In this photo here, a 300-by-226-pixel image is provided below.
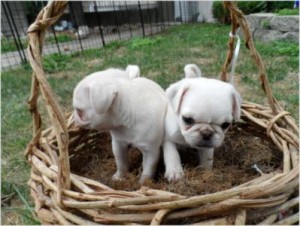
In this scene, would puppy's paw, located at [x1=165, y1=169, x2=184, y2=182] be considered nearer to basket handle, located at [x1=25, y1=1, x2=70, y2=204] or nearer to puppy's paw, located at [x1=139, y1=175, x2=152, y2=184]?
puppy's paw, located at [x1=139, y1=175, x2=152, y2=184]

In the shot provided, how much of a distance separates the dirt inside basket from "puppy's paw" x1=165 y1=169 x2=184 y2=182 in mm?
15

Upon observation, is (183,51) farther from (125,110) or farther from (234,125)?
(125,110)

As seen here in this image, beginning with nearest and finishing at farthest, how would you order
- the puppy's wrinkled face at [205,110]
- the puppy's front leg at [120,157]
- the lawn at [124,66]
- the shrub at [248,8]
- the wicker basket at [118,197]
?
the wicker basket at [118,197]
the puppy's wrinkled face at [205,110]
the puppy's front leg at [120,157]
the lawn at [124,66]
the shrub at [248,8]

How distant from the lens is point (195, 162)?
1.21 meters

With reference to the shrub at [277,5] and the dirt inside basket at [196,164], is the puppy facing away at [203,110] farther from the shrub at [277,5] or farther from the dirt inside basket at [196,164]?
the shrub at [277,5]

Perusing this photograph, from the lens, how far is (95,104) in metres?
1.00

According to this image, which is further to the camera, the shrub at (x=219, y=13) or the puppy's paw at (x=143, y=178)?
the shrub at (x=219, y=13)

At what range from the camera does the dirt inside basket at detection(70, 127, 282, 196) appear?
3.30 ft

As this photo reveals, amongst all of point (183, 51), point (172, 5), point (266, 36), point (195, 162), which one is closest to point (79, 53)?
point (183, 51)

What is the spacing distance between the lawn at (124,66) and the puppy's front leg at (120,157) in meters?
0.31

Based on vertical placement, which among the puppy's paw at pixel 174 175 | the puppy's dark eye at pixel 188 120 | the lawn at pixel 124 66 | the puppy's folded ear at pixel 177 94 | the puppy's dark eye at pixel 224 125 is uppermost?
the puppy's folded ear at pixel 177 94

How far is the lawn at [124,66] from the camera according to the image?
163 centimetres

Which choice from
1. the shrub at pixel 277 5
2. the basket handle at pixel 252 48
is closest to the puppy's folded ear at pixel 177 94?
the basket handle at pixel 252 48

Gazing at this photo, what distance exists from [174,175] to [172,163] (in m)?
0.04
